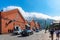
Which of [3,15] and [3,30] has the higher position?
[3,15]

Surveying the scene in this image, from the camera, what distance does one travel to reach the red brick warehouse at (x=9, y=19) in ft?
117

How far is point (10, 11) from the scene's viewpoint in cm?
4028

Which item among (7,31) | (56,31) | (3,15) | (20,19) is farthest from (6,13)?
(56,31)

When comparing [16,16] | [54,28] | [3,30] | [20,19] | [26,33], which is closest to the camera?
[54,28]

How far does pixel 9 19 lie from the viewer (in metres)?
39.2

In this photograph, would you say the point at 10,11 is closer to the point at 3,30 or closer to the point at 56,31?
the point at 3,30

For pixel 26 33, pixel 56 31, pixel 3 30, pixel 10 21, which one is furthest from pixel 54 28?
pixel 10 21

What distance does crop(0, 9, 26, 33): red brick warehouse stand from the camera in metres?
35.8

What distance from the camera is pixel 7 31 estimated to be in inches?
1459

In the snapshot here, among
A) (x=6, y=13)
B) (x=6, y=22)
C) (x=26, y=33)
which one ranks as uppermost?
(x=6, y=13)

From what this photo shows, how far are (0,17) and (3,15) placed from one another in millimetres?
1241

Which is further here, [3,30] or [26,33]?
[3,30]

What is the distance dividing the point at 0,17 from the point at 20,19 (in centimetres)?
1234

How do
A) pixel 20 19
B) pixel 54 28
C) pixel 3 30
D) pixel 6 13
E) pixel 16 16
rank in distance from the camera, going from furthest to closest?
1. pixel 20 19
2. pixel 16 16
3. pixel 6 13
4. pixel 3 30
5. pixel 54 28
